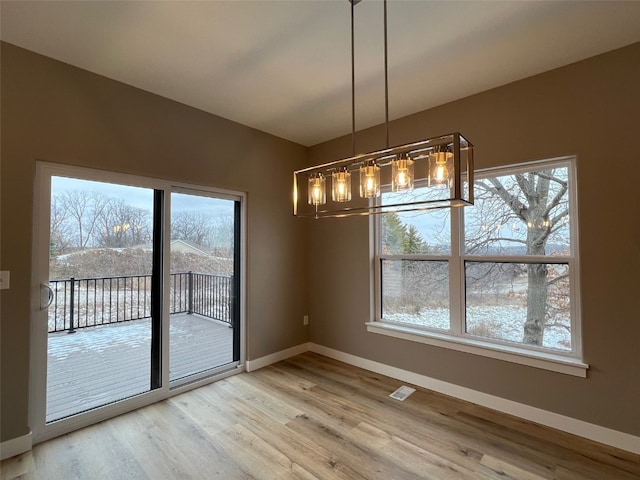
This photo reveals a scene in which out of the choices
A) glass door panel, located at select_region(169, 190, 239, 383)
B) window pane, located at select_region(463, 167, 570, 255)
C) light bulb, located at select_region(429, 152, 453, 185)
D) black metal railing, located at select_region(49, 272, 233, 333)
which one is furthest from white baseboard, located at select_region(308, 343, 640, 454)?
light bulb, located at select_region(429, 152, 453, 185)

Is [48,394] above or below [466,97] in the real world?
below

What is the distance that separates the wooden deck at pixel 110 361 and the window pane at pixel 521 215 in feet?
9.57

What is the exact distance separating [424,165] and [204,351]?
2984 mm

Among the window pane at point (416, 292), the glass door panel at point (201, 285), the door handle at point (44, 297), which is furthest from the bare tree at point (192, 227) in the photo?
the window pane at point (416, 292)

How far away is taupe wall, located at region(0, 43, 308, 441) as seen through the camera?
211cm

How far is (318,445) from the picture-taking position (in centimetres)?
218

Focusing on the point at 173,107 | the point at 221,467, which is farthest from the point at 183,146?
the point at 221,467

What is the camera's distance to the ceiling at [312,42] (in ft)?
6.00

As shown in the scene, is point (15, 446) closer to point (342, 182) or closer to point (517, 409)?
point (342, 182)

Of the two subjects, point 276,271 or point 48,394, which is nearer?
point 48,394

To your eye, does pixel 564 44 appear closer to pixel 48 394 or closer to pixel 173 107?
pixel 173 107

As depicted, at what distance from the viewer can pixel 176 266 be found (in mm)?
2994

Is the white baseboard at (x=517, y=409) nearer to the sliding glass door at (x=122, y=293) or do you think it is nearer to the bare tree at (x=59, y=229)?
the sliding glass door at (x=122, y=293)

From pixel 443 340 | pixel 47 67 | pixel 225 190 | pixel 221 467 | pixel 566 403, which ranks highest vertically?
pixel 47 67
